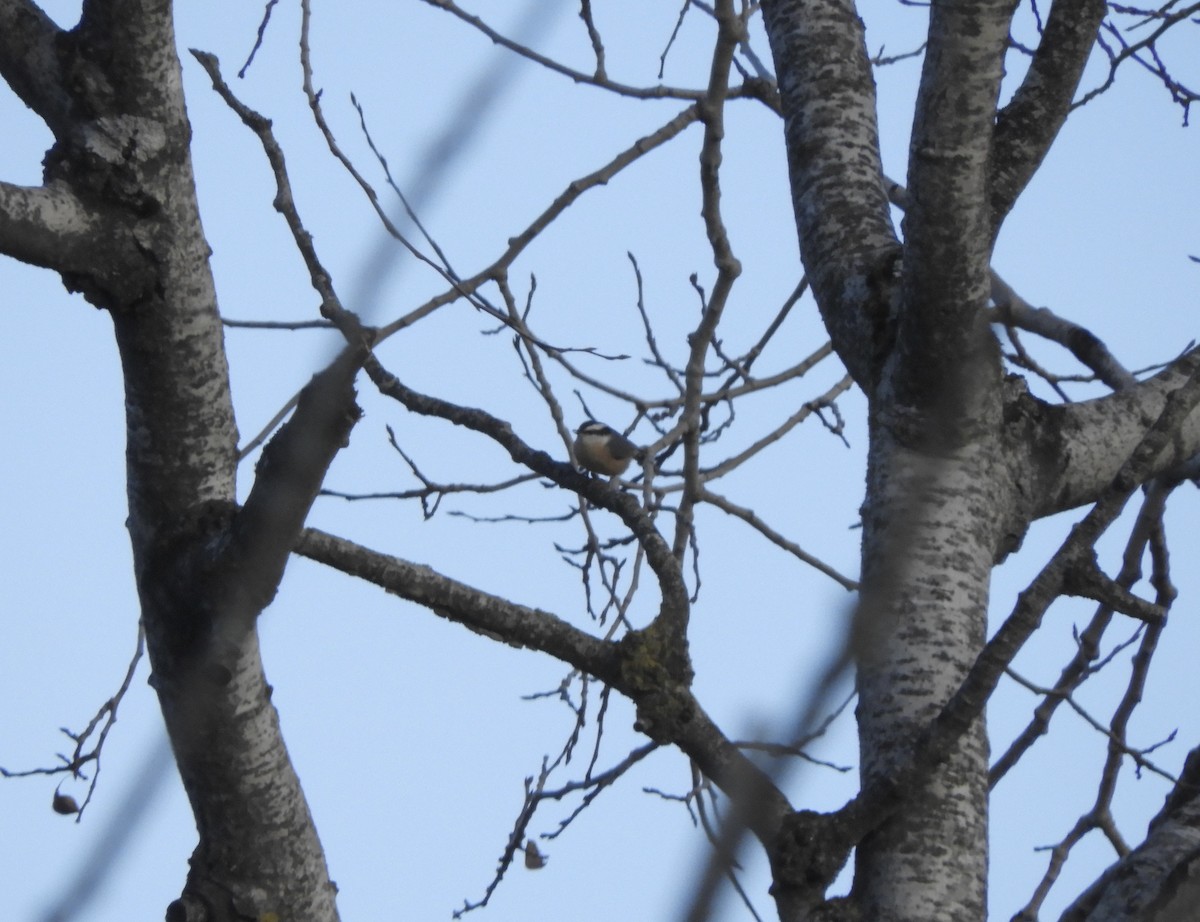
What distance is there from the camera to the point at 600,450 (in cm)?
526

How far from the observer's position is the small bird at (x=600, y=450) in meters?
5.04

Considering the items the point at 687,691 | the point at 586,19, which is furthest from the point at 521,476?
the point at 687,691

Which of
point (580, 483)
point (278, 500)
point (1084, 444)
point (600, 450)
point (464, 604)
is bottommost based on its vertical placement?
point (278, 500)

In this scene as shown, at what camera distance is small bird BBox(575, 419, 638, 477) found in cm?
504

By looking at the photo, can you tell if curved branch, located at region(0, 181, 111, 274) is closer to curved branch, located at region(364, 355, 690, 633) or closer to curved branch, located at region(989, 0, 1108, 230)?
curved branch, located at region(364, 355, 690, 633)

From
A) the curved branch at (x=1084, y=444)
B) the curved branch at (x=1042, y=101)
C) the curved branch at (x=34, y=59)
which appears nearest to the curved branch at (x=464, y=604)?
the curved branch at (x=34, y=59)

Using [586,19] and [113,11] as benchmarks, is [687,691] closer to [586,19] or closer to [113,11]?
[113,11]

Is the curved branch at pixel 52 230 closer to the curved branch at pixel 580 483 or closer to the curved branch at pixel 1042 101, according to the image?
the curved branch at pixel 580 483

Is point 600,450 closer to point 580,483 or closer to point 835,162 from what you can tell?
point 835,162

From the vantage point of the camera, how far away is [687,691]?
1718 mm

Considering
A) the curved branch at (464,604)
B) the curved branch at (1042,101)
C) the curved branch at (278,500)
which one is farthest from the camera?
the curved branch at (1042,101)

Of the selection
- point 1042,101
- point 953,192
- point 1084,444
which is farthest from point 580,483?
point 1042,101

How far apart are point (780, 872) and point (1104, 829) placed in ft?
4.23

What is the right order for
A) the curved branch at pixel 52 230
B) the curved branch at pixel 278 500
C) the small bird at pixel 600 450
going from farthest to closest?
the small bird at pixel 600 450 → the curved branch at pixel 52 230 → the curved branch at pixel 278 500
